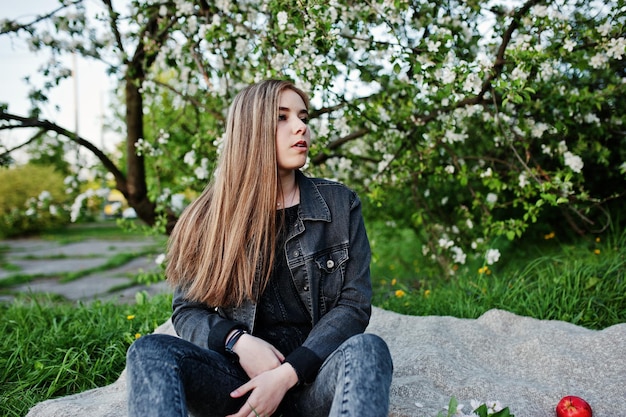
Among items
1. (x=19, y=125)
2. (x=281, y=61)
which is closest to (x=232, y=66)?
(x=281, y=61)

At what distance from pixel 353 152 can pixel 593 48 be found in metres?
1.74

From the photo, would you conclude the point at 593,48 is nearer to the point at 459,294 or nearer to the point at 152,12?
the point at 459,294

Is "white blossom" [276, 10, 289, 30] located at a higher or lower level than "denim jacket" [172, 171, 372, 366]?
higher

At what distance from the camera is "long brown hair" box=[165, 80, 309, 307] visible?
1.92m

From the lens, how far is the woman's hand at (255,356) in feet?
5.49

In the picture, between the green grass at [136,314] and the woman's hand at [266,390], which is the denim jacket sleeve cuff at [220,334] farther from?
the green grass at [136,314]

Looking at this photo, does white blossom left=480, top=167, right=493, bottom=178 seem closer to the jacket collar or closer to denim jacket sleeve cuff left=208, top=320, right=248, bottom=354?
the jacket collar

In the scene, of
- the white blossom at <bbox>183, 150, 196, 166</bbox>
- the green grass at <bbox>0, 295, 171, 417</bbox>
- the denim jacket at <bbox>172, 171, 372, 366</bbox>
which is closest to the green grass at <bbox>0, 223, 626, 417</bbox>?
the green grass at <bbox>0, 295, 171, 417</bbox>

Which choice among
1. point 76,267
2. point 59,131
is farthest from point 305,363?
point 76,267

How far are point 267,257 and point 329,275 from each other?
23 cm

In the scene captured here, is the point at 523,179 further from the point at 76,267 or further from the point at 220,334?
the point at 76,267

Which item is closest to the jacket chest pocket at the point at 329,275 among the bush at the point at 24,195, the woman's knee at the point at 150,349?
the woman's knee at the point at 150,349

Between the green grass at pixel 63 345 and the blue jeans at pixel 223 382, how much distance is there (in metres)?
1.18

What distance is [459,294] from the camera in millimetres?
3441
